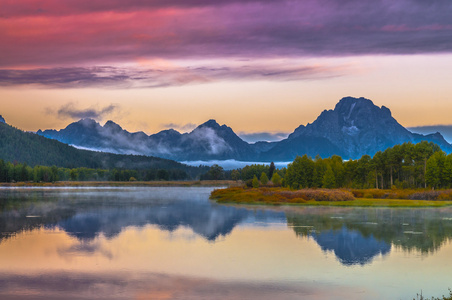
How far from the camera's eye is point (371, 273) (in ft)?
95.7

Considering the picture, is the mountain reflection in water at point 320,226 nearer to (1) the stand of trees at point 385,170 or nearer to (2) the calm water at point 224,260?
(2) the calm water at point 224,260

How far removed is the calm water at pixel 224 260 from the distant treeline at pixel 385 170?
67.4 m

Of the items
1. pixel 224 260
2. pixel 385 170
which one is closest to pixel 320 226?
pixel 224 260

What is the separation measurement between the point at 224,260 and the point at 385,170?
400 ft

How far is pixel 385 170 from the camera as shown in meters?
146

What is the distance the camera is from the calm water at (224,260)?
82.0ft

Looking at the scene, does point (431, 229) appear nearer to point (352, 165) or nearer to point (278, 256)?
point (278, 256)

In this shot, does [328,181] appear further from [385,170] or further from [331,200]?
[331,200]

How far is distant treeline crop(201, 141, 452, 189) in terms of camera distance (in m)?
119

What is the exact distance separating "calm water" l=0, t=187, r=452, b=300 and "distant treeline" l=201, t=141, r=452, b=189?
67377mm

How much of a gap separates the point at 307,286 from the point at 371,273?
554 cm

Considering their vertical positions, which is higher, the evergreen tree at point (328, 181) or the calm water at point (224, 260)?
the evergreen tree at point (328, 181)

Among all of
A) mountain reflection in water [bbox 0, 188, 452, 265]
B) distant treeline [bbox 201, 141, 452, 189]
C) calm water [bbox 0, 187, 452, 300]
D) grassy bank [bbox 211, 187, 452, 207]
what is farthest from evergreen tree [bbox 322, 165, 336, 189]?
calm water [bbox 0, 187, 452, 300]

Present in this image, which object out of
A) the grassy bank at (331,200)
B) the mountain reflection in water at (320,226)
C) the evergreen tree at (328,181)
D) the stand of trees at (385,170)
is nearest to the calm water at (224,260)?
the mountain reflection in water at (320,226)
